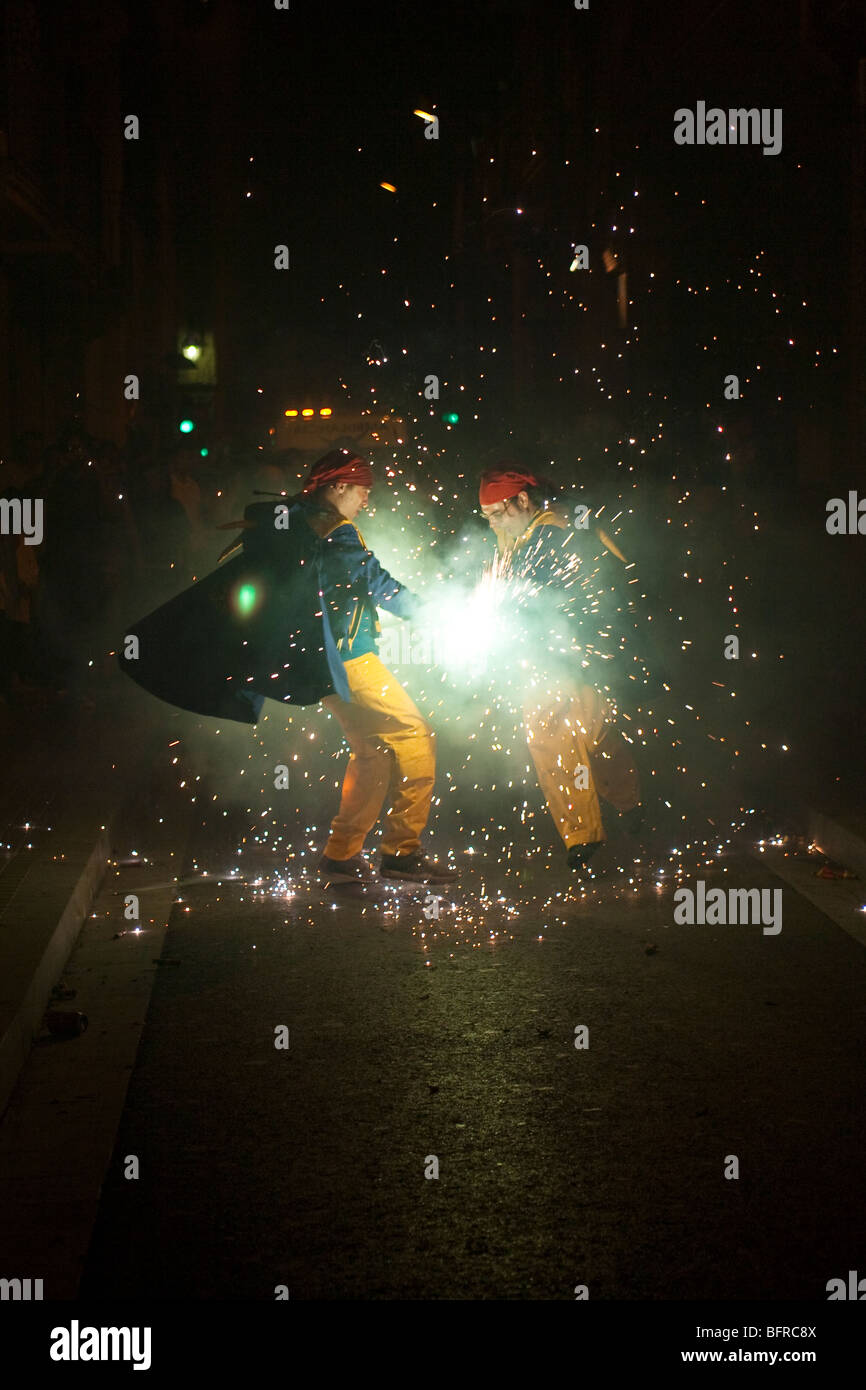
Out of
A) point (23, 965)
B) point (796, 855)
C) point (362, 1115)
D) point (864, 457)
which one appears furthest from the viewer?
point (864, 457)

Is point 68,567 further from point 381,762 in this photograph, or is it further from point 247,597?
point 381,762

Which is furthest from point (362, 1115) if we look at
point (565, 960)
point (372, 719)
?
point (372, 719)

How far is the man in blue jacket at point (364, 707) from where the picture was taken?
7566 mm

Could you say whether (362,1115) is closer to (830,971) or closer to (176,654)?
(830,971)

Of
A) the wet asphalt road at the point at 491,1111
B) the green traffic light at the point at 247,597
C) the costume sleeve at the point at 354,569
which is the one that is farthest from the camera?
the green traffic light at the point at 247,597

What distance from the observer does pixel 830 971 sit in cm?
604

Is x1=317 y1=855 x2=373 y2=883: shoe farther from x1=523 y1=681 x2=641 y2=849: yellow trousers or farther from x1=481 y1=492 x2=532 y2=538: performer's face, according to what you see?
x1=481 y1=492 x2=532 y2=538: performer's face

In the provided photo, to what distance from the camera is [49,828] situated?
8117mm

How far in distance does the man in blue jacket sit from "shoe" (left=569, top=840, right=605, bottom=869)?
601mm

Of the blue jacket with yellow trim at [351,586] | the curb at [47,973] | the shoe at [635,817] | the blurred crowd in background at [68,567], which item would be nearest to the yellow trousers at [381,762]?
the blue jacket with yellow trim at [351,586]

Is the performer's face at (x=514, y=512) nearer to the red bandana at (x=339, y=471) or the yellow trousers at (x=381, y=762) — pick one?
the red bandana at (x=339, y=471)

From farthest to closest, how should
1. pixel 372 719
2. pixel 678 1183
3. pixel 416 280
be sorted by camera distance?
pixel 416 280 < pixel 372 719 < pixel 678 1183

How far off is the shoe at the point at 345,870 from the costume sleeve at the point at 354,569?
126 centimetres
